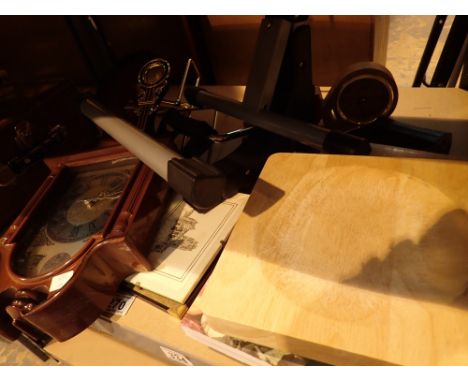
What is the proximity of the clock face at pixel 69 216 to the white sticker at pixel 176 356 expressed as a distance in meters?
0.24

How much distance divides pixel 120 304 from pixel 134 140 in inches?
12.2

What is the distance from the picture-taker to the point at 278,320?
13.7 inches

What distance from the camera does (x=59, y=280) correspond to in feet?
1.82

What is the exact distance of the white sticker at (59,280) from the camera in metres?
0.55

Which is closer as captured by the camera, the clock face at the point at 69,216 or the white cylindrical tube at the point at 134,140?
the white cylindrical tube at the point at 134,140

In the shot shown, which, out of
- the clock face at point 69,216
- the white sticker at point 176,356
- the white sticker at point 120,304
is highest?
the clock face at point 69,216

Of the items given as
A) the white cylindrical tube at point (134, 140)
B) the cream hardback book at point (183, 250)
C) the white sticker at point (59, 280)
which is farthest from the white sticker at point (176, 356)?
the white cylindrical tube at point (134, 140)

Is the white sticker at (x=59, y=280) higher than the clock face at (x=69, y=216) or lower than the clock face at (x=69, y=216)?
lower

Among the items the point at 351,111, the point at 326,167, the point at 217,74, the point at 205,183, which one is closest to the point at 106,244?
the point at 205,183

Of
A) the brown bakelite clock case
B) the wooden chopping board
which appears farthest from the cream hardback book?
the wooden chopping board

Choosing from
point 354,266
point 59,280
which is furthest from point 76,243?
point 354,266

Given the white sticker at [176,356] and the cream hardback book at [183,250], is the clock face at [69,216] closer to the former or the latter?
the cream hardback book at [183,250]

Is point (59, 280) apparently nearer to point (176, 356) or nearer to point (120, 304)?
point (120, 304)

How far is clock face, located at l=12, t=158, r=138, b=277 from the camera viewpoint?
61 cm
